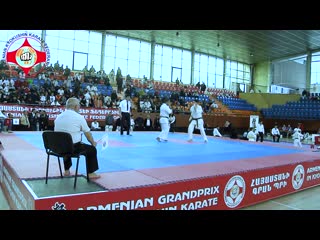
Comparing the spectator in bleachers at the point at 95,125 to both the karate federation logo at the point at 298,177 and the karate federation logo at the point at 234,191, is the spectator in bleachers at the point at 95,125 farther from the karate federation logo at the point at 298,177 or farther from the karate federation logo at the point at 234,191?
the karate federation logo at the point at 234,191

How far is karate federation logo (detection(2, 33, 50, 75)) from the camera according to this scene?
688 inches

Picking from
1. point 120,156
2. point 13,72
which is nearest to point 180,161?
point 120,156

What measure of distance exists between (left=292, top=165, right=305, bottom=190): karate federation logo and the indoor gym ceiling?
56.9ft

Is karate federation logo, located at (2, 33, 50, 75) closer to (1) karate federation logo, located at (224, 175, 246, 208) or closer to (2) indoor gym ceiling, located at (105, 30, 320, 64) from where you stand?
(2) indoor gym ceiling, located at (105, 30, 320, 64)

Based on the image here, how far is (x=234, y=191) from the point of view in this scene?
4.97 m

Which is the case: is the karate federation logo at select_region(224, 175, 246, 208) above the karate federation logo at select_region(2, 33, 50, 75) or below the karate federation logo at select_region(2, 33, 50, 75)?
below

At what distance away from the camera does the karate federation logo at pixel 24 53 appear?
17469 mm

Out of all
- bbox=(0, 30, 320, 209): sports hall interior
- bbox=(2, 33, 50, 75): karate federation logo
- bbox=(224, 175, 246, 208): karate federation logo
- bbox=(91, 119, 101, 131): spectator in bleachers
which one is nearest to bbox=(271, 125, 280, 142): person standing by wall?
bbox=(0, 30, 320, 209): sports hall interior

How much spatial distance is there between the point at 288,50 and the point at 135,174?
93.1 ft

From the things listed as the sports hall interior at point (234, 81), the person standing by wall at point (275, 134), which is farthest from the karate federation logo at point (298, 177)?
the person standing by wall at point (275, 134)

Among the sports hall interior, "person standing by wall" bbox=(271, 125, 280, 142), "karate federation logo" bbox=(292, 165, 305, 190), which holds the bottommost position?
"karate federation logo" bbox=(292, 165, 305, 190)

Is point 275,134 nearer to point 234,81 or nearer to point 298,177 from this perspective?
point 298,177

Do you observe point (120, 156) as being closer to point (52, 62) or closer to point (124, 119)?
point (124, 119)

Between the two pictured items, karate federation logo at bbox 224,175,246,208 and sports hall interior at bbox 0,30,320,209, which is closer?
karate federation logo at bbox 224,175,246,208
